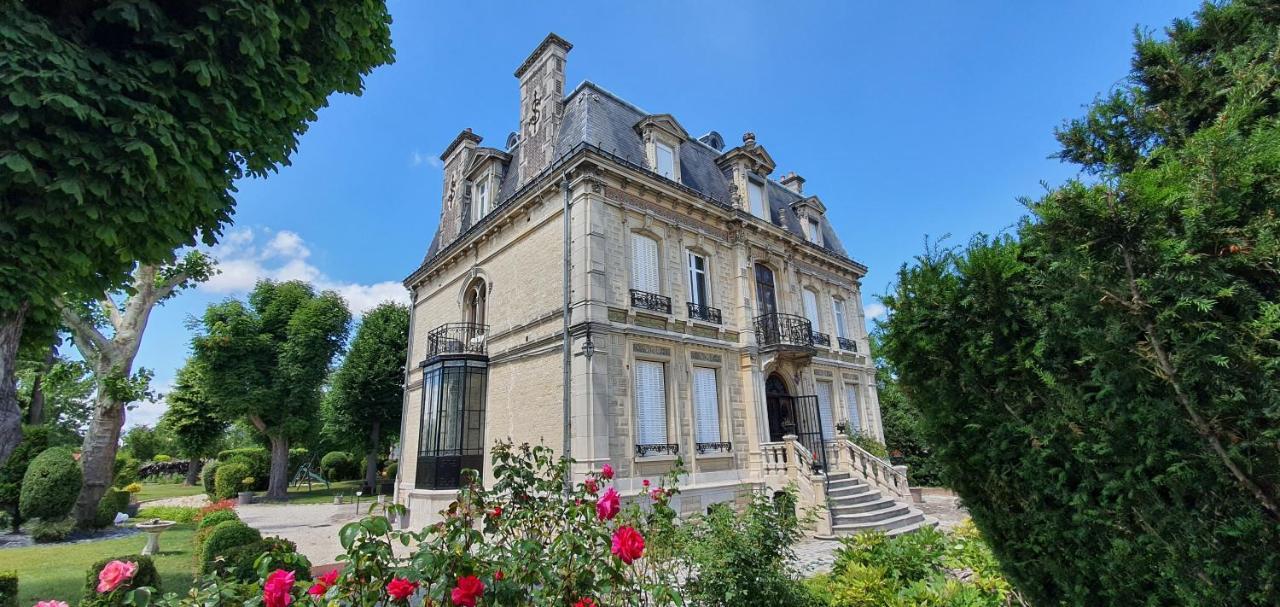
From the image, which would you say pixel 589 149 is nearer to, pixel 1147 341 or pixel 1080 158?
pixel 1080 158

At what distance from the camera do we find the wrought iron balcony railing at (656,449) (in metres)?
10.6

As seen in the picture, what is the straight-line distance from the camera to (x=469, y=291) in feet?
49.5

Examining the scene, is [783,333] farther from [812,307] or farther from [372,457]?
[372,457]

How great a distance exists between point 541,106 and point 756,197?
680 cm

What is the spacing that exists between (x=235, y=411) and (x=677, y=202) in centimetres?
2142

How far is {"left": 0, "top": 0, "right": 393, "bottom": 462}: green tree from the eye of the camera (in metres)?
3.92

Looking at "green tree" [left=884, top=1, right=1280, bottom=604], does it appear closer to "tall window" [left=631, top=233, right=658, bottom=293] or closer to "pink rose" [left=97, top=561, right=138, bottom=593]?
"pink rose" [left=97, top=561, right=138, bottom=593]

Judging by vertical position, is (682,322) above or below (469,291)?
below

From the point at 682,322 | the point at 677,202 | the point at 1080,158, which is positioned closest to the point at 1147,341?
the point at 1080,158

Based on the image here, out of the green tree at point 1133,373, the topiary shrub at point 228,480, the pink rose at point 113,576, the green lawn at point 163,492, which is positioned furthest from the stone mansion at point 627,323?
the green lawn at point 163,492

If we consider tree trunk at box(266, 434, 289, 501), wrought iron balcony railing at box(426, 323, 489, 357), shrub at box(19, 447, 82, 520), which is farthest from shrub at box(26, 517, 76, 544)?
tree trunk at box(266, 434, 289, 501)

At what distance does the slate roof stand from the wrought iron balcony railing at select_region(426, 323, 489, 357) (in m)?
3.70

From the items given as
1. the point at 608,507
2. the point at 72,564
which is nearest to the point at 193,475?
the point at 72,564

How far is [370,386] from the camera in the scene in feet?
73.7
